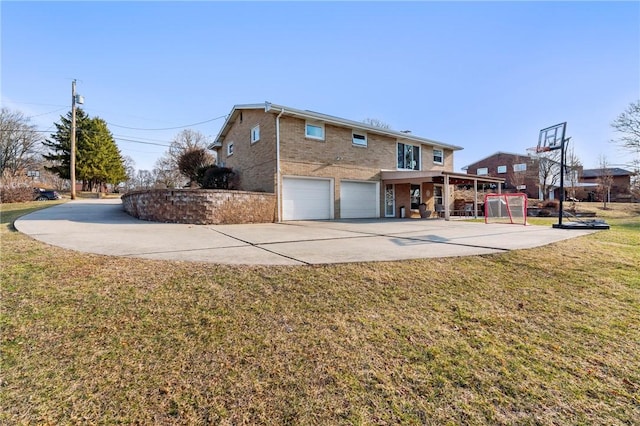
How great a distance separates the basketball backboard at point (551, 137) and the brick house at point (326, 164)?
3708 mm

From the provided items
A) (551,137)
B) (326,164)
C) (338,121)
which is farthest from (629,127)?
(326,164)

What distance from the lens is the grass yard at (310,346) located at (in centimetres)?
181

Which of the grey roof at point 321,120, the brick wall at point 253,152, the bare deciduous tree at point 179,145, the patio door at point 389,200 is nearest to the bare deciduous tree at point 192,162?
the grey roof at point 321,120

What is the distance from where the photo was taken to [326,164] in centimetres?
1395

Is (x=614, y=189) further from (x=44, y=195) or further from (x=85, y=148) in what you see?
(x=85, y=148)

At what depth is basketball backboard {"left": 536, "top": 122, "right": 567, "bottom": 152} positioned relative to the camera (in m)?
10.8

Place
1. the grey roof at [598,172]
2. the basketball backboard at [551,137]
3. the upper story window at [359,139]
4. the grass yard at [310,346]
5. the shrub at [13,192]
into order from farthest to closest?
the grey roof at [598,172]
the shrub at [13,192]
the upper story window at [359,139]
the basketball backboard at [551,137]
the grass yard at [310,346]

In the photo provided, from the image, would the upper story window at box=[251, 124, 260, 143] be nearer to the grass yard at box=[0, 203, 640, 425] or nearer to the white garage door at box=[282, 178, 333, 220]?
the white garage door at box=[282, 178, 333, 220]

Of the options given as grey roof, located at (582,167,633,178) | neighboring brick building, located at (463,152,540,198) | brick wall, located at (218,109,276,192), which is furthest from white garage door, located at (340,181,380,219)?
grey roof, located at (582,167,633,178)

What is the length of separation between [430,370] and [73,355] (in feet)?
9.16

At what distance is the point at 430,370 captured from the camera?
2.23m

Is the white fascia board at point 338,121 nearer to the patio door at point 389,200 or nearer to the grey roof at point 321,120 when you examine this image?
the grey roof at point 321,120

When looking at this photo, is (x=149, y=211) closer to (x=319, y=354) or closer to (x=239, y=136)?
(x=239, y=136)

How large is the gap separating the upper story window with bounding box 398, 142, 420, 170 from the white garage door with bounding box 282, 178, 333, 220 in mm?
5847
